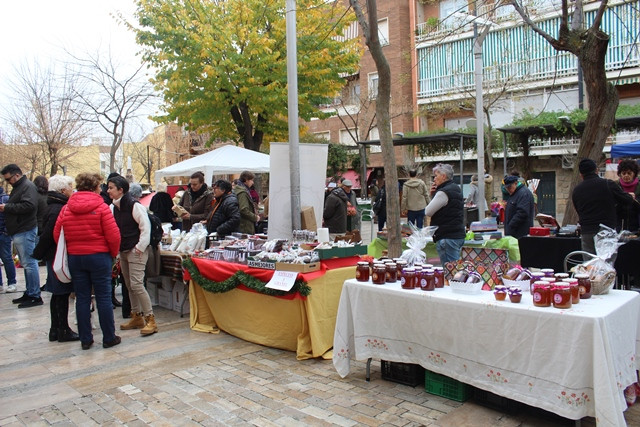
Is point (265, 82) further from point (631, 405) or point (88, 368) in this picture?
point (631, 405)

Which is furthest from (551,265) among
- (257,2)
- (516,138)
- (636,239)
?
(516,138)

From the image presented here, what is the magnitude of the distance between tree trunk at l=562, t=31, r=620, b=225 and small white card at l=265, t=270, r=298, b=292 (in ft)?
15.1

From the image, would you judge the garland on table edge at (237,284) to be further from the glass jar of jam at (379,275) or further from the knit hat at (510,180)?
the knit hat at (510,180)

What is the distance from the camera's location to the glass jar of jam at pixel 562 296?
3135mm

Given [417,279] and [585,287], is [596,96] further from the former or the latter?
[417,279]

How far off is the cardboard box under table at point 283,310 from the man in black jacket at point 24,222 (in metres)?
3.18

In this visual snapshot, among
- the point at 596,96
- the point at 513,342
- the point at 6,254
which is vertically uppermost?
the point at 596,96

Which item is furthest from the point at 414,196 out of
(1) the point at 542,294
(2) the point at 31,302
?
(1) the point at 542,294

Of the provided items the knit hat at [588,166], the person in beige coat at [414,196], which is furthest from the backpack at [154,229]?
the person in beige coat at [414,196]

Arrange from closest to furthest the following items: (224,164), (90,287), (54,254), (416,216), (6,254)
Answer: (90,287), (54,254), (6,254), (416,216), (224,164)

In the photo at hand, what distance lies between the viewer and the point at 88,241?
17.0 ft

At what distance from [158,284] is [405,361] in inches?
190

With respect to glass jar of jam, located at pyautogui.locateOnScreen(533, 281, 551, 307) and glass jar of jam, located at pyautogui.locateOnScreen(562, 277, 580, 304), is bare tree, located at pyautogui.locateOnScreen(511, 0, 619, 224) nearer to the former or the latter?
glass jar of jam, located at pyautogui.locateOnScreen(562, 277, 580, 304)

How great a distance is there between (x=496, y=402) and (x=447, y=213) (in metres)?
2.74
